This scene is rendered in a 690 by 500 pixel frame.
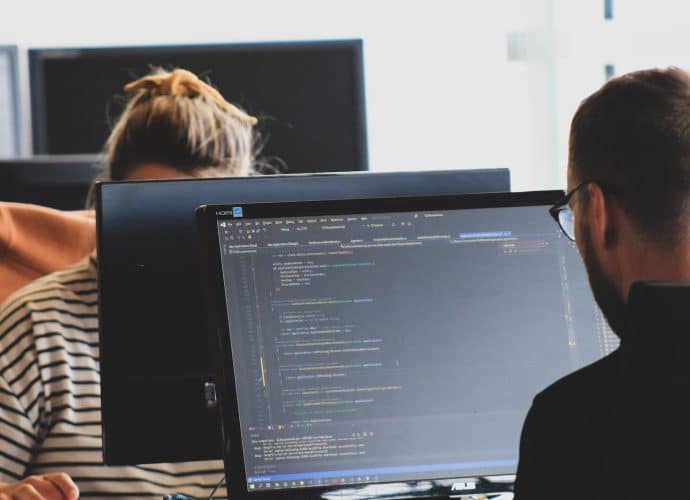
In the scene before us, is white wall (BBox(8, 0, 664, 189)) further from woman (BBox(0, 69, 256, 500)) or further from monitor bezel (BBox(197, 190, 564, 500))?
monitor bezel (BBox(197, 190, 564, 500))

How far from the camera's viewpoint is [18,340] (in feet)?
4.90

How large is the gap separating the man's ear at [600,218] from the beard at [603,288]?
16 millimetres

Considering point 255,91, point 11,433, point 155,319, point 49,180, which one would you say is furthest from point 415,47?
point 155,319

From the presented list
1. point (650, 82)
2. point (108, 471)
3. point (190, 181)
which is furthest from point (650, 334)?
point (108, 471)

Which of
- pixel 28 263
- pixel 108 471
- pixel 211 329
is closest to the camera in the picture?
pixel 211 329

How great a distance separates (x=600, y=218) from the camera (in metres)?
0.96

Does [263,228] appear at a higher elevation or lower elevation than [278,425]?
higher

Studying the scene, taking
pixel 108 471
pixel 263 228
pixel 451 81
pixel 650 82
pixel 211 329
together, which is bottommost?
pixel 108 471

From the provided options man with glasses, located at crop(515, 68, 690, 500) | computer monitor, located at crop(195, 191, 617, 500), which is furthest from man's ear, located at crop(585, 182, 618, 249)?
computer monitor, located at crop(195, 191, 617, 500)

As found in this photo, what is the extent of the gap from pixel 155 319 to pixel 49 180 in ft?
4.69

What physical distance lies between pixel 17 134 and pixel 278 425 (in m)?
2.75

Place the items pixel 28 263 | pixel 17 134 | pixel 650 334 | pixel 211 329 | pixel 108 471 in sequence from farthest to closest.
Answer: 1. pixel 17 134
2. pixel 28 263
3. pixel 108 471
4. pixel 211 329
5. pixel 650 334

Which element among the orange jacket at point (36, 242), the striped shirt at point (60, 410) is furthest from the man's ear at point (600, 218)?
the orange jacket at point (36, 242)

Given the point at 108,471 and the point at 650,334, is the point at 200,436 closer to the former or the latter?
the point at 108,471
